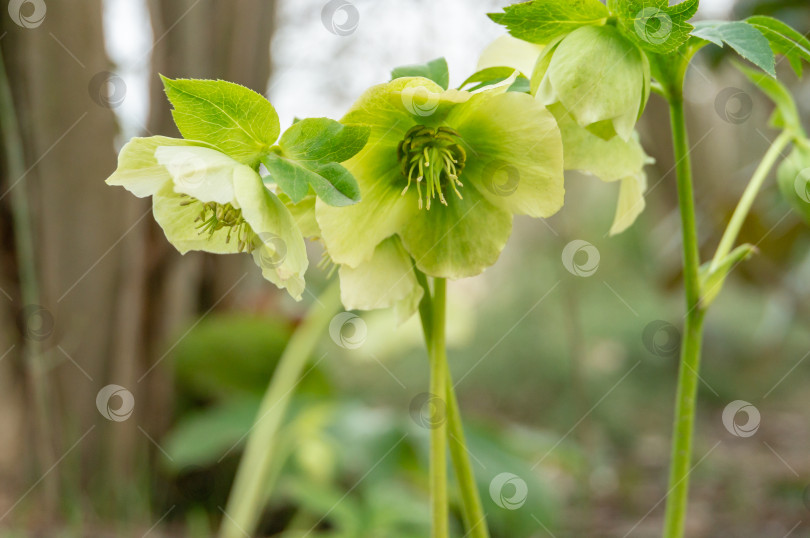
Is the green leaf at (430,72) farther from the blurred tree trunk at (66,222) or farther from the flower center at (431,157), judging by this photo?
the blurred tree trunk at (66,222)

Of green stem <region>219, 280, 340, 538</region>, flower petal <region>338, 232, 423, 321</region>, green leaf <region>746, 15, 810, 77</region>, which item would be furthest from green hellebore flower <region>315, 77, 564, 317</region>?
green stem <region>219, 280, 340, 538</region>

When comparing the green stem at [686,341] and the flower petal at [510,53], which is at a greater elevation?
the flower petal at [510,53]

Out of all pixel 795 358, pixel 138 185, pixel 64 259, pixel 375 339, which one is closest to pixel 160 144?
pixel 138 185

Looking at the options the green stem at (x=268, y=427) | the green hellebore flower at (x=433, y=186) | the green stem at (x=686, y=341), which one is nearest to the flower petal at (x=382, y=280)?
the green hellebore flower at (x=433, y=186)

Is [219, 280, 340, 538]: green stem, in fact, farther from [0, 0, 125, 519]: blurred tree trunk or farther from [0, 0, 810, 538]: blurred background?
[0, 0, 125, 519]: blurred tree trunk

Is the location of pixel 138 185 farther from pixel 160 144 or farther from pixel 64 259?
pixel 64 259

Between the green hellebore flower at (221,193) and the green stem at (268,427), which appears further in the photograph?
the green stem at (268,427)

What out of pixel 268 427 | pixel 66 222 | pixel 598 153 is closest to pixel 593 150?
pixel 598 153
